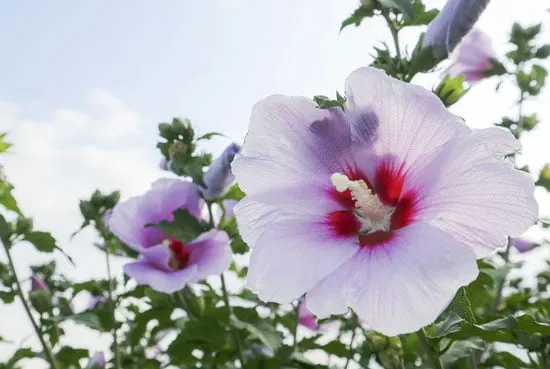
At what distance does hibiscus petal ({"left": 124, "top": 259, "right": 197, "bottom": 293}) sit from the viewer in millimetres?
1545

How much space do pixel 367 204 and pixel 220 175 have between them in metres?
0.75

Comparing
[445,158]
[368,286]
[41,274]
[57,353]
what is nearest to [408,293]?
[368,286]

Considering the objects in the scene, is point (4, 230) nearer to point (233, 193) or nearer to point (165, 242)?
point (165, 242)

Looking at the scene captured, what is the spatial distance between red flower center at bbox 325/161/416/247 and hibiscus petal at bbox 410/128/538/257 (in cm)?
7

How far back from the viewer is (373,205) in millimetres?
850

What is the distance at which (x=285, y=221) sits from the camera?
2.62ft

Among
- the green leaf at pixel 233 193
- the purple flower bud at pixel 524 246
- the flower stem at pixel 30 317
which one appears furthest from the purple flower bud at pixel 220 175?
the purple flower bud at pixel 524 246

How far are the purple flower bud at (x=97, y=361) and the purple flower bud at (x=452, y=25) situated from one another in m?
1.23

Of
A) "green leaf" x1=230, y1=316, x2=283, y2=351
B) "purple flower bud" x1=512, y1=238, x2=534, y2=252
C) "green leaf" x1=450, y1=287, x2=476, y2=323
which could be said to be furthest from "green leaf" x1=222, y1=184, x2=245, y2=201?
"purple flower bud" x1=512, y1=238, x2=534, y2=252

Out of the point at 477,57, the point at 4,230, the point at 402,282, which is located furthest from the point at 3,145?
the point at 477,57

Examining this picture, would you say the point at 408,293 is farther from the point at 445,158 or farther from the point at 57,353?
the point at 57,353

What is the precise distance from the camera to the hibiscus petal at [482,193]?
28.0 inches

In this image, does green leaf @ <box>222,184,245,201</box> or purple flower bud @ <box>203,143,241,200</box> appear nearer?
purple flower bud @ <box>203,143,241,200</box>

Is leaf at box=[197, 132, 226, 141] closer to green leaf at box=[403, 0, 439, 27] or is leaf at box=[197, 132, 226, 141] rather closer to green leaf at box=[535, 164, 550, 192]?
green leaf at box=[403, 0, 439, 27]
